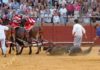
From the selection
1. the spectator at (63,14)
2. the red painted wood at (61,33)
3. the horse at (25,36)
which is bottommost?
the red painted wood at (61,33)

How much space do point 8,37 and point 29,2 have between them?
595cm

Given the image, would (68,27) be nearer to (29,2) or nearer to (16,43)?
(29,2)

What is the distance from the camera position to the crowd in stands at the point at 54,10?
73.9 ft

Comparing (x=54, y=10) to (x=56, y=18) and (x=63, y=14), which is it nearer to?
(x=63, y=14)

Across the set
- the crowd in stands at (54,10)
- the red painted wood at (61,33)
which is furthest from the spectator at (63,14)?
the red painted wood at (61,33)

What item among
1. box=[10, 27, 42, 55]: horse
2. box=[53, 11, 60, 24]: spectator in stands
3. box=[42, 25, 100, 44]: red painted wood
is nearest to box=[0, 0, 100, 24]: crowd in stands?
box=[53, 11, 60, 24]: spectator in stands

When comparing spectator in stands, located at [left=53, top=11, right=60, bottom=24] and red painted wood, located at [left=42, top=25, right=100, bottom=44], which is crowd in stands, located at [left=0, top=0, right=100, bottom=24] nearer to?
spectator in stands, located at [left=53, top=11, right=60, bottom=24]

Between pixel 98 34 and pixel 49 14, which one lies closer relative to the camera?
pixel 98 34

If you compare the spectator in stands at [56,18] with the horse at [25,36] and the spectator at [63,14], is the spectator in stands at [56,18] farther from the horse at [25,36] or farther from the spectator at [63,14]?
Answer: the horse at [25,36]

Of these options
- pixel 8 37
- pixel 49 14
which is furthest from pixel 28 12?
pixel 8 37

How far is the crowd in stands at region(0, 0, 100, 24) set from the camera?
2253cm

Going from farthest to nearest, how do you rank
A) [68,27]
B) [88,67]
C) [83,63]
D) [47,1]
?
1. [47,1]
2. [68,27]
3. [83,63]
4. [88,67]

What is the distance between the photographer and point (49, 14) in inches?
910

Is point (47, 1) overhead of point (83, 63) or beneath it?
overhead
